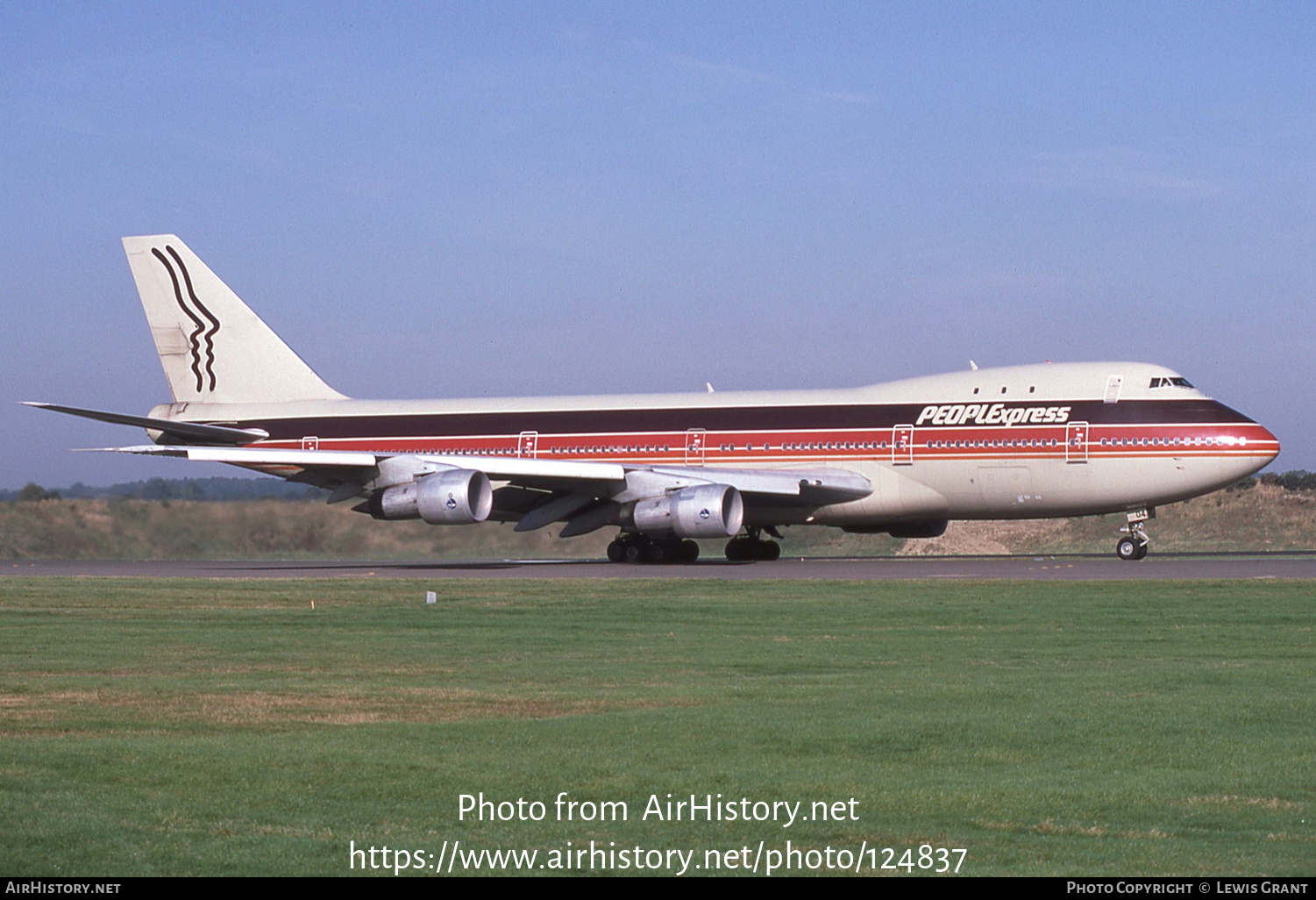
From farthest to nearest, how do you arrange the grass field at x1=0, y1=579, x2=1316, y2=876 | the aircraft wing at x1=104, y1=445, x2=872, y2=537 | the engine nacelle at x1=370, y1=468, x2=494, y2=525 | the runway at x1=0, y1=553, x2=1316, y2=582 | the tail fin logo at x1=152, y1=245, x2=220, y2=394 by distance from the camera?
the tail fin logo at x1=152, y1=245, x2=220, y2=394, the aircraft wing at x1=104, y1=445, x2=872, y2=537, the engine nacelle at x1=370, y1=468, x2=494, y2=525, the runway at x1=0, y1=553, x2=1316, y2=582, the grass field at x1=0, y1=579, x2=1316, y2=876

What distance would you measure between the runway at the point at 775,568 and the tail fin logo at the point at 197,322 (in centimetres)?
565

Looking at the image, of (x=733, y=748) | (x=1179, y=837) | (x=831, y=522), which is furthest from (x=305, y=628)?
(x=831, y=522)

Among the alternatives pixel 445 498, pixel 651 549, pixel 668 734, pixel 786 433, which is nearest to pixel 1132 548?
pixel 786 433

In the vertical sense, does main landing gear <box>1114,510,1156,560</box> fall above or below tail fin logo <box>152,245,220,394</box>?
below

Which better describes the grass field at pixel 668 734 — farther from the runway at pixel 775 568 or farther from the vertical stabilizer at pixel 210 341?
the vertical stabilizer at pixel 210 341

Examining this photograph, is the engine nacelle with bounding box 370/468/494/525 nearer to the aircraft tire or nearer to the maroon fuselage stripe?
the maroon fuselage stripe

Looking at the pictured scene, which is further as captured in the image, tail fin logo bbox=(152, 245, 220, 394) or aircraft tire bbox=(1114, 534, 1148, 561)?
tail fin logo bbox=(152, 245, 220, 394)

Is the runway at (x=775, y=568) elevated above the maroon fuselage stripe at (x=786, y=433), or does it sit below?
below

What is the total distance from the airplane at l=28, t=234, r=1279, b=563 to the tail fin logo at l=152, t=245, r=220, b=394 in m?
2.96

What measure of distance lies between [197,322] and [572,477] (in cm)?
1432

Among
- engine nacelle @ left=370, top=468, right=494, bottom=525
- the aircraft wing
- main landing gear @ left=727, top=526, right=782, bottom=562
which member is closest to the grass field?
engine nacelle @ left=370, top=468, right=494, bottom=525

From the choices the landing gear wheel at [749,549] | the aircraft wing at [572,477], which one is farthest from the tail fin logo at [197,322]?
the landing gear wheel at [749,549]

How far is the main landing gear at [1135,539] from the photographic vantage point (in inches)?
1433

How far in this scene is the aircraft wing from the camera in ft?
120
